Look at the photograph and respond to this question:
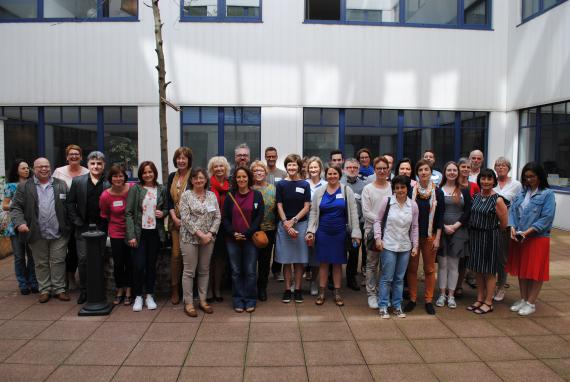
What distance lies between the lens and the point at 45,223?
5.25 m

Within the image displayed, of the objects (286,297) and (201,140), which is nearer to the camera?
(286,297)

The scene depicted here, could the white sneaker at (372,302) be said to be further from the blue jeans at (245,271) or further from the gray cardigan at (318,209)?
the blue jeans at (245,271)

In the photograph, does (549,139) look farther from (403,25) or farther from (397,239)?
(397,239)

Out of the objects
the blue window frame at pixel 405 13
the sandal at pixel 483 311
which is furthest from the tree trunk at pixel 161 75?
the blue window frame at pixel 405 13

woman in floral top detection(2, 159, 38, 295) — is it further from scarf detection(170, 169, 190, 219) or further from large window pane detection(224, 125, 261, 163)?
large window pane detection(224, 125, 261, 163)

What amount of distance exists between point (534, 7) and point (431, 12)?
2411mm

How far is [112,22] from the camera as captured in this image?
10555 mm

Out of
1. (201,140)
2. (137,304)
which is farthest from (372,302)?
(201,140)

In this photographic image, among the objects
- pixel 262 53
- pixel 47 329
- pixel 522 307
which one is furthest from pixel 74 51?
pixel 522 307

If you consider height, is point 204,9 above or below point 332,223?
above

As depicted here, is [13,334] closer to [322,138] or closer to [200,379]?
[200,379]

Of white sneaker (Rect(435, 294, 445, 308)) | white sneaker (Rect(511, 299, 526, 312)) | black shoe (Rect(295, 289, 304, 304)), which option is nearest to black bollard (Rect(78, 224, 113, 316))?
black shoe (Rect(295, 289, 304, 304))

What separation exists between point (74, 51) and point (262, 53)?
4491mm

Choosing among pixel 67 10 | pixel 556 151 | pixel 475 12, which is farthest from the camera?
pixel 475 12
